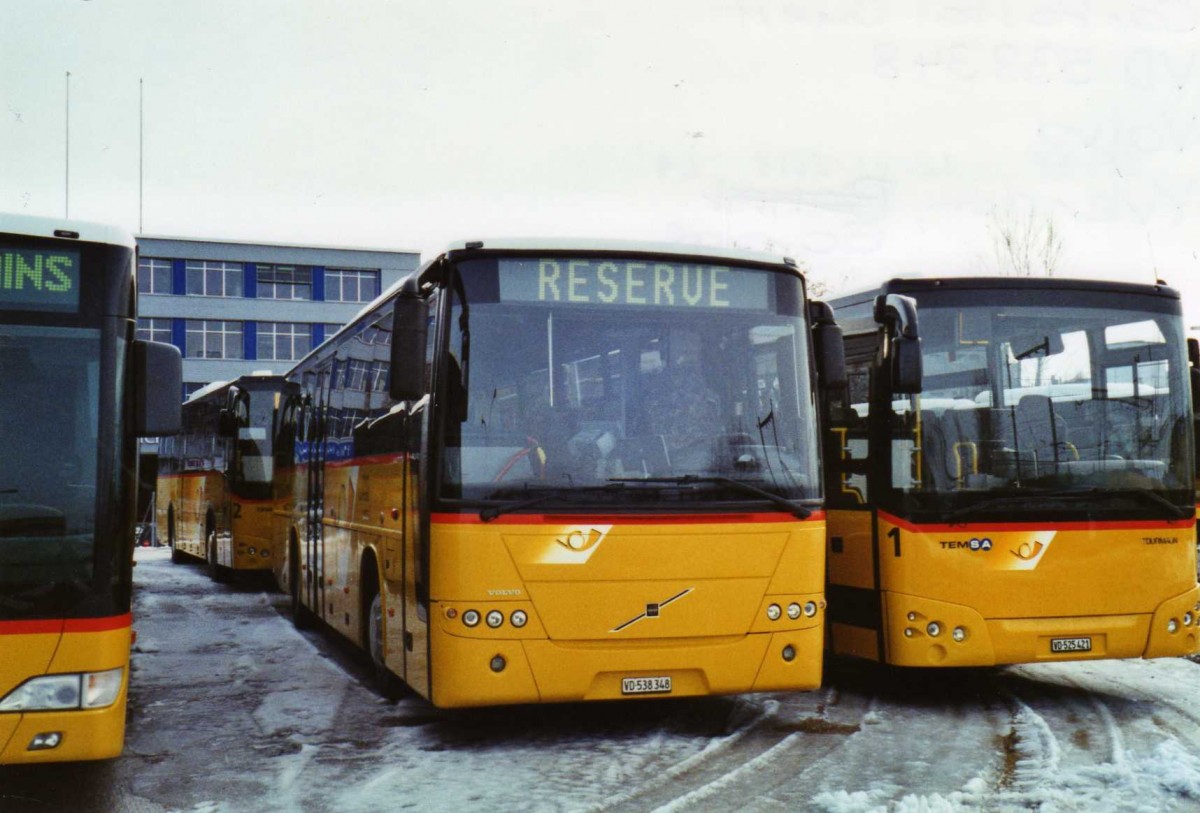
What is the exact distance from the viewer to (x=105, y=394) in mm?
6625

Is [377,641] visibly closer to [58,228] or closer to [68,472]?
[68,472]

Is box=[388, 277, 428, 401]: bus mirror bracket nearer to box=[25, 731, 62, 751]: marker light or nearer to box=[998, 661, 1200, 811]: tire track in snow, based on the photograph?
box=[25, 731, 62, 751]: marker light

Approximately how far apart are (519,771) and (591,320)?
108 inches

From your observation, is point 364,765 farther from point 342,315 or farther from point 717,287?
point 342,315

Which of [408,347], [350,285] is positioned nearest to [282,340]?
[350,285]

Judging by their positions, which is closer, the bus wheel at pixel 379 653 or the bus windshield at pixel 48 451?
the bus windshield at pixel 48 451

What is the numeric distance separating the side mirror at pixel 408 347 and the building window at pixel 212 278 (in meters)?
66.5

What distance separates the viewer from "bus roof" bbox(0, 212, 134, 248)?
668 cm

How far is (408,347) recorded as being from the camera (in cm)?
813

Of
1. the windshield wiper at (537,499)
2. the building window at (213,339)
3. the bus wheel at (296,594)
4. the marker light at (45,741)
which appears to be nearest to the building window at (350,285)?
the building window at (213,339)

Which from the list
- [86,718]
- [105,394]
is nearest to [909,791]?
[86,718]

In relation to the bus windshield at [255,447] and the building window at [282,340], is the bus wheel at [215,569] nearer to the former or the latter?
the bus windshield at [255,447]

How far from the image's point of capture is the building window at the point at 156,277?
69.6 m

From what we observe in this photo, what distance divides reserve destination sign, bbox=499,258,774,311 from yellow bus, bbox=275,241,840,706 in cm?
1
